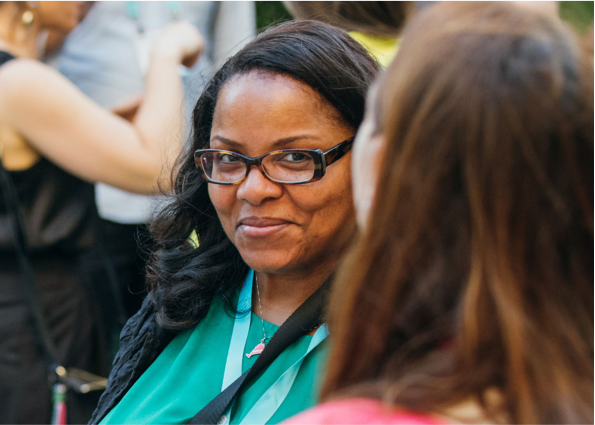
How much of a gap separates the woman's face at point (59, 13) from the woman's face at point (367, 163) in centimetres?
194

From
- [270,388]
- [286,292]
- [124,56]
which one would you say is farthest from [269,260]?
[124,56]

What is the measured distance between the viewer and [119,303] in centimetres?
279

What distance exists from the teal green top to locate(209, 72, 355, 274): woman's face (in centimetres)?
27

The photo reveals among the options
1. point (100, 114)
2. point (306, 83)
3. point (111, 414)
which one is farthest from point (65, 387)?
point (306, 83)

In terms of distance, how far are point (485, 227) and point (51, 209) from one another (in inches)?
76.9

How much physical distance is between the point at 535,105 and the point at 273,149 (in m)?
1.00

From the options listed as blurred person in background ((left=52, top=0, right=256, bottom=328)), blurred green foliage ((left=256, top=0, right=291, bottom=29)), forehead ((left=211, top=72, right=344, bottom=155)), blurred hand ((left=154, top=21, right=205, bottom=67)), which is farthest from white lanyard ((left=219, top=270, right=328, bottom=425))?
blurred green foliage ((left=256, top=0, right=291, bottom=29))

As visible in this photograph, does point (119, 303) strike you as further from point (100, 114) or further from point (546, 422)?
point (546, 422)

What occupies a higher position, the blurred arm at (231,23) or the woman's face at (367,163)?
the blurred arm at (231,23)

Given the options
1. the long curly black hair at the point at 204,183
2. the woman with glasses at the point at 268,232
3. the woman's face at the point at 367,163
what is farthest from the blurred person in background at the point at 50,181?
the woman's face at the point at 367,163

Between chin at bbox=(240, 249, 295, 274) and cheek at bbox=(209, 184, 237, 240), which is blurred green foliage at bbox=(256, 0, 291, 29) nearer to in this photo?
cheek at bbox=(209, 184, 237, 240)

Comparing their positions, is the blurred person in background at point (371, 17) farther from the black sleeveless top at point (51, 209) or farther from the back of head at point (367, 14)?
the black sleeveless top at point (51, 209)

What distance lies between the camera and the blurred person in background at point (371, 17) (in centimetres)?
241

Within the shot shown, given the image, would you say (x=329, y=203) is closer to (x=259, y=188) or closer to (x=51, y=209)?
(x=259, y=188)
